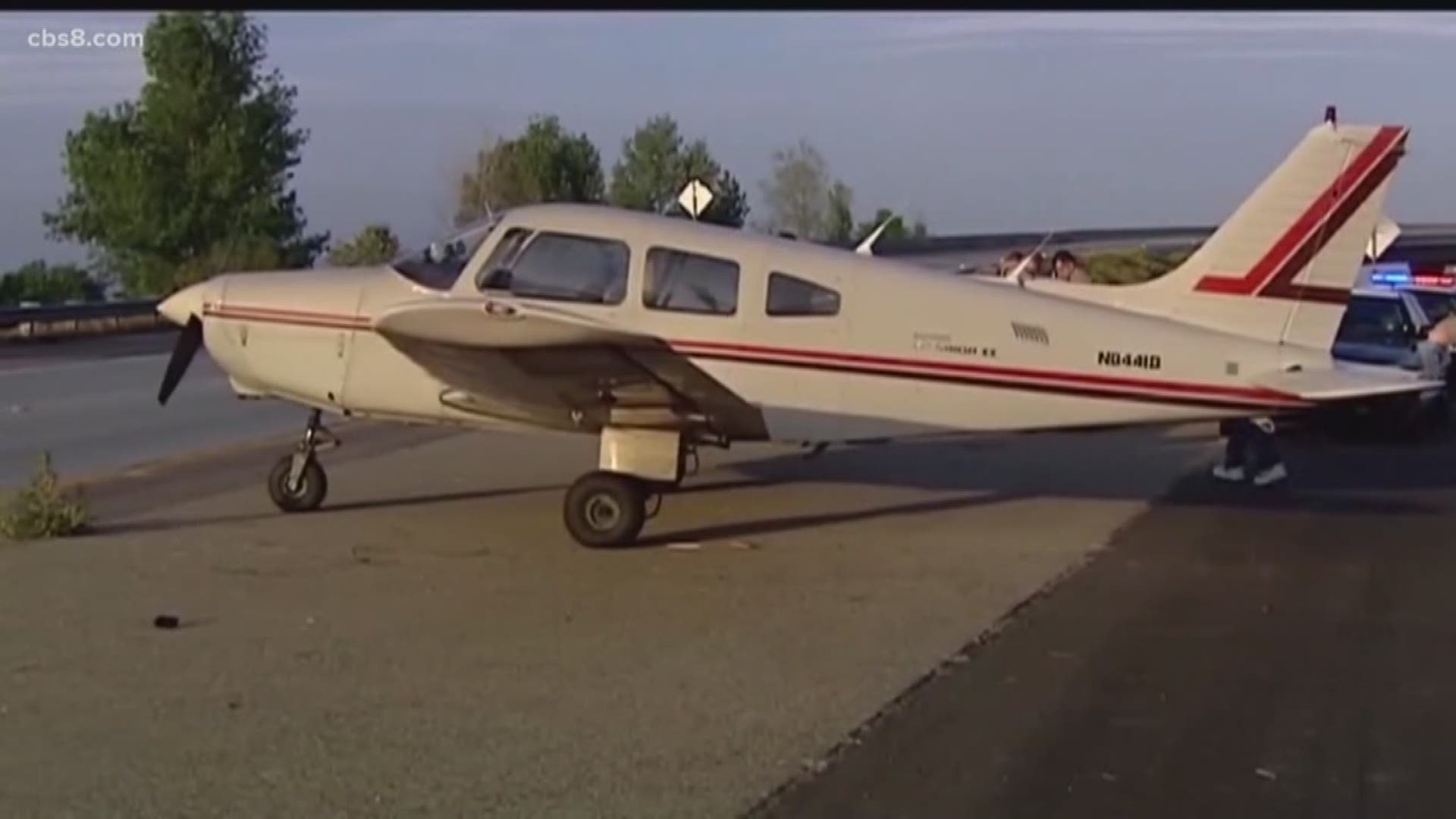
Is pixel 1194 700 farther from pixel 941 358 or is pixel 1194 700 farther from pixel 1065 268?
pixel 1065 268

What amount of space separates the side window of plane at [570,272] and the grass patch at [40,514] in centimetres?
306

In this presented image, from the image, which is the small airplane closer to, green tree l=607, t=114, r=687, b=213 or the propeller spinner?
the propeller spinner

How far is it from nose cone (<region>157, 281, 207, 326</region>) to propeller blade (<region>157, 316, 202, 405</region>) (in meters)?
0.04

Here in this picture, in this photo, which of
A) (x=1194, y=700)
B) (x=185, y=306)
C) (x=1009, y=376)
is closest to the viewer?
(x=1194, y=700)

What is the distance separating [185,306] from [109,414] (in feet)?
26.6

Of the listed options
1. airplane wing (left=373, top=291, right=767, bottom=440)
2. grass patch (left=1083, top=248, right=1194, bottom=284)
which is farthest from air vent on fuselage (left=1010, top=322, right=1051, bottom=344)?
grass patch (left=1083, top=248, right=1194, bottom=284)

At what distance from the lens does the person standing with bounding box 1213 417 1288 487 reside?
17438 millimetres

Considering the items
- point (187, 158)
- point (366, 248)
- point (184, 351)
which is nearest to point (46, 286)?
point (187, 158)

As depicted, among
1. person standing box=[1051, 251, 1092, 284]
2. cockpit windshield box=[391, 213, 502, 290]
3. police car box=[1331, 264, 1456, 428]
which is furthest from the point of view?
police car box=[1331, 264, 1456, 428]

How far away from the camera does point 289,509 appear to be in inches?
575

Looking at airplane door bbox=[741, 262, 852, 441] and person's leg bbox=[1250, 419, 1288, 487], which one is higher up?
airplane door bbox=[741, 262, 852, 441]

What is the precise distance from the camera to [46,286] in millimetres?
56469

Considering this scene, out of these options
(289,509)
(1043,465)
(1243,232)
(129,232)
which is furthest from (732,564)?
(129,232)

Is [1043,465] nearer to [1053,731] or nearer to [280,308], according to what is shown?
[280,308]
